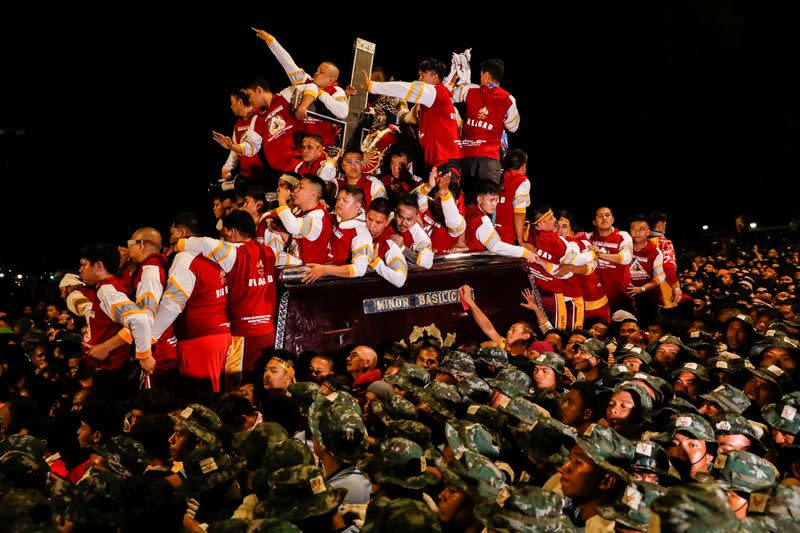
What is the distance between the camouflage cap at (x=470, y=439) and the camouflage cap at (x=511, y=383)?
109 cm

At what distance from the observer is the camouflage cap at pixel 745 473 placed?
3.12m

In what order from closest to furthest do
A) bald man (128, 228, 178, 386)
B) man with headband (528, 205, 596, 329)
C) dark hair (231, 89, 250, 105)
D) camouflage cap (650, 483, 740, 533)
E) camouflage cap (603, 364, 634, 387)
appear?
camouflage cap (650, 483, 740, 533) → camouflage cap (603, 364, 634, 387) → bald man (128, 228, 178, 386) → man with headband (528, 205, 596, 329) → dark hair (231, 89, 250, 105)

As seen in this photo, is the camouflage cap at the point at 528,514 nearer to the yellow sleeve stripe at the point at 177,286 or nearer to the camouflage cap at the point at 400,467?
the camouflage cap at the point at 400,467

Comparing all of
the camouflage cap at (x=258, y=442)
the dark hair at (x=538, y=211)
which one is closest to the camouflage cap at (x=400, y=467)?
the camouflage cap at (x=258, y=442)

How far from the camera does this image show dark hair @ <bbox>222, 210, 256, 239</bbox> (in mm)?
5676

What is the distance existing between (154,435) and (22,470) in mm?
817

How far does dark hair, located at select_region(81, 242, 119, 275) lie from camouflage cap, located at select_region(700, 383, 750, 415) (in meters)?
4.63

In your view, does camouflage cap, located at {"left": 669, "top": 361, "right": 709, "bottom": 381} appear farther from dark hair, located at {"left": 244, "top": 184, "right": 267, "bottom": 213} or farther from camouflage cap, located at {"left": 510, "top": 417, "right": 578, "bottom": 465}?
dark hair, located at {"left": 244, "top": 184, "right": 267, "bottom": 213}

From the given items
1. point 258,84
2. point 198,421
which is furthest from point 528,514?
point 258,84

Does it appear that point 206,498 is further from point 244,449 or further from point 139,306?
point 139,306

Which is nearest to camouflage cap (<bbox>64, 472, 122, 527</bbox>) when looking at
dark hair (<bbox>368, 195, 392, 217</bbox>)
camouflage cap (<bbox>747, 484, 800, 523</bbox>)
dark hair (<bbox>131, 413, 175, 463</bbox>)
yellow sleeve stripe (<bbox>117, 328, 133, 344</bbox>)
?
dark hair (<bbox>131, 413, 175, 463</bbox>)

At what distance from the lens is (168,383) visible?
5527mm

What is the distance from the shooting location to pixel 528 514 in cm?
243

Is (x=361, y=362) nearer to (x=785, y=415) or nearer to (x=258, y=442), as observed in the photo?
(x=258, y=442)
